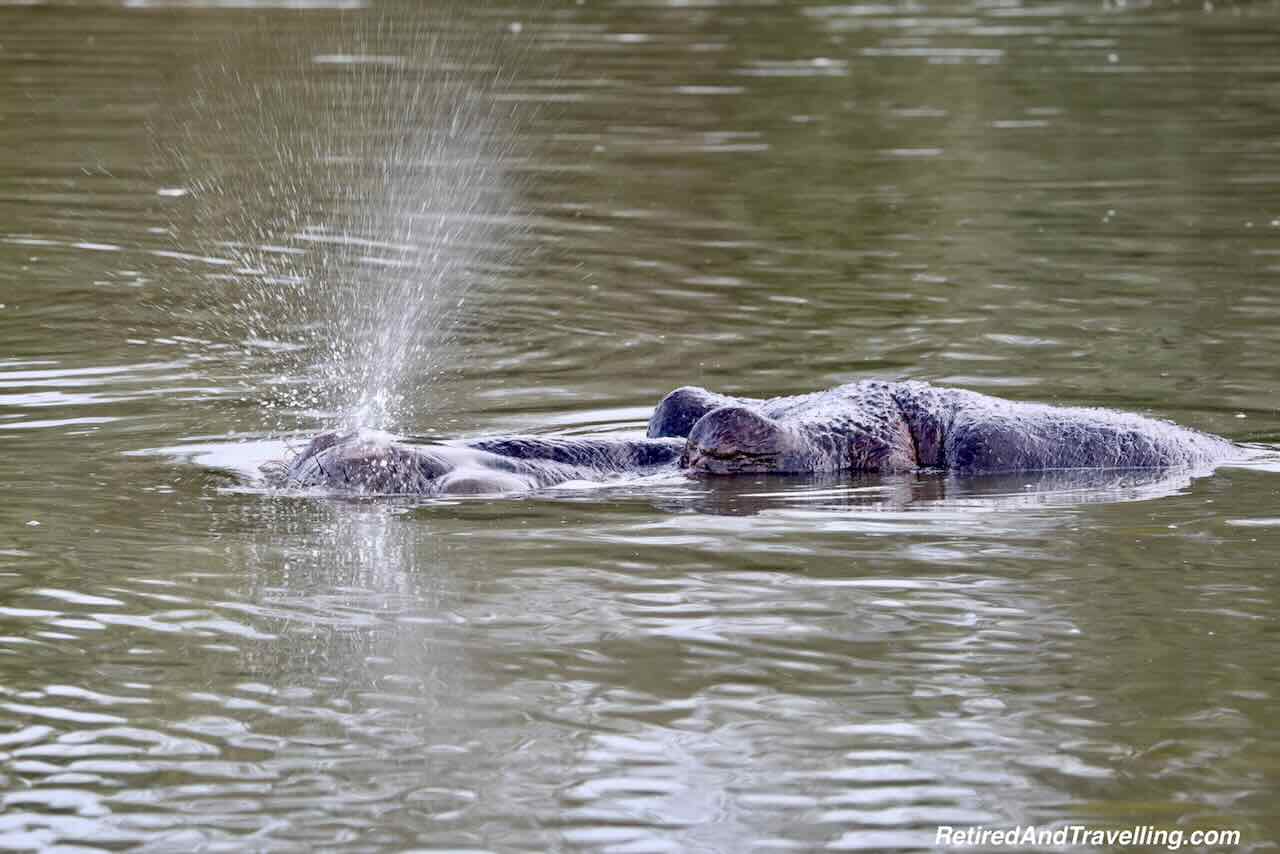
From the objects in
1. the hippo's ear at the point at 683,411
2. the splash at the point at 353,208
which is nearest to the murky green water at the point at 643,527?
the splash at the point at 353,208

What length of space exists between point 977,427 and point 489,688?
373 centimetres

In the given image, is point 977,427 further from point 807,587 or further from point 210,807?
point 210,807

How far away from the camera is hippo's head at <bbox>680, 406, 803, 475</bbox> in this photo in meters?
9.36

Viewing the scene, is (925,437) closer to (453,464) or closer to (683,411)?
(683,411)

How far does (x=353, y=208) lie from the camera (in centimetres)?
1738

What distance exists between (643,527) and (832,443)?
1.41m

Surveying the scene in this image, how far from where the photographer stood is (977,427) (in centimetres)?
967

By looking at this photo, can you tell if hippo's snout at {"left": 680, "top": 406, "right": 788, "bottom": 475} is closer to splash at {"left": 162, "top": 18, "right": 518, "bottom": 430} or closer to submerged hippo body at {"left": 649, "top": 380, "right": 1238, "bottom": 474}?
submerged hippo body at {"left": 649, "top": 380, "right": 1238, "bottom": 474}

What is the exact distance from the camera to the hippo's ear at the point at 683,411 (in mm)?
9820

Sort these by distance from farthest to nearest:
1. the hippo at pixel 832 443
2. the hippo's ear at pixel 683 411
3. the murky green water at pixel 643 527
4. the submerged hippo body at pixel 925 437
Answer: the hippo's ear at pixel 683 411
the submerged hippo body at pixel 925 437
the hippo at pixel 832 443
the murky green water at pixel 643 527

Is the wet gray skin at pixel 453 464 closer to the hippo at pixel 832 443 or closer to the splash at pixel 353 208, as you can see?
the hippo at pixel 832 443

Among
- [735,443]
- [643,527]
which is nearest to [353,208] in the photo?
[735,443]

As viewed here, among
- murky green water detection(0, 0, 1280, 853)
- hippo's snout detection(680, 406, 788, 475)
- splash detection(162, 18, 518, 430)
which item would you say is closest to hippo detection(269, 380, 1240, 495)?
hippo's snout detection(680, 406, 788, 475)

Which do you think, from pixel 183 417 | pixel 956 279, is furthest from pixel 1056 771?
pixel 956 279
